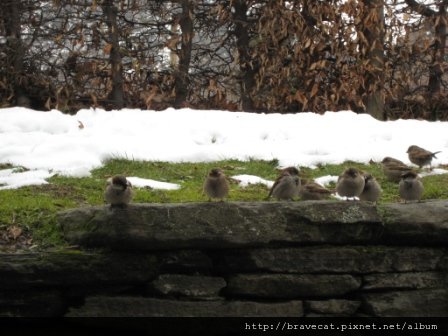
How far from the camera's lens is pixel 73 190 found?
27.8ft

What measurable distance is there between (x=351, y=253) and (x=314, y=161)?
3.82 metres

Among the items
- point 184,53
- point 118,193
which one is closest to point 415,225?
point 118,193

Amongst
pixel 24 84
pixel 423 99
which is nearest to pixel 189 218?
pixel 24 84

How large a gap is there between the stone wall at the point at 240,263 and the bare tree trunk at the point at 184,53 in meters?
7.73

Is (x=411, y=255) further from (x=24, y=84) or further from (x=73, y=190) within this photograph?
(x=24, y=84)

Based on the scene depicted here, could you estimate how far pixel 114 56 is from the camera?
13.6m

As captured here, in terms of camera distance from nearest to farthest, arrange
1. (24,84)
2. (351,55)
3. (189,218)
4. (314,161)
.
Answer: (189,218), (314,161), (24,84), (351,55)

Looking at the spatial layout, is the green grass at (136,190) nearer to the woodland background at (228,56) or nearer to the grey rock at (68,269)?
the grey rock at (68,269)

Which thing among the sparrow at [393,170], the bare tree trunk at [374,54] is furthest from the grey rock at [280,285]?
the bare tree trunk at [374,54]

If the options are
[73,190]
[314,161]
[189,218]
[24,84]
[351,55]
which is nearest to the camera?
[189,218]

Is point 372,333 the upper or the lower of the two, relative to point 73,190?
lower

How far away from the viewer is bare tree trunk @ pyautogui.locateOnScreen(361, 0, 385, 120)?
14172 millimetres

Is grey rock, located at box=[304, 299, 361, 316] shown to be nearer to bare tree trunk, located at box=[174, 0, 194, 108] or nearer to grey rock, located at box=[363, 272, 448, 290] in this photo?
grey rock, located at box=[363, 272, 448, 290]

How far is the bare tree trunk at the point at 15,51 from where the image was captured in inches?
508
